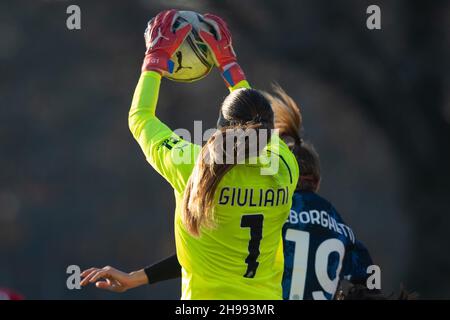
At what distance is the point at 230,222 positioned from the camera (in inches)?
Result: 133

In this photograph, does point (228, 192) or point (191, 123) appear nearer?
point (228, 192)

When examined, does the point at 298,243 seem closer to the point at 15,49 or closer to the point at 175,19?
the point at 175,19

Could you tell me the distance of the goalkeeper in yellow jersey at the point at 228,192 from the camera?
10.7ft

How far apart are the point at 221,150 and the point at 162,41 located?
23.2 inches

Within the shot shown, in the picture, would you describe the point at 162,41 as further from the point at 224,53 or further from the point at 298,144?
the point at 298,144

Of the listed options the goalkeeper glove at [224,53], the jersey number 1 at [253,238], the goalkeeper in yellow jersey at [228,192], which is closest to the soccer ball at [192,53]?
the goalkeeper glove at [224,53]

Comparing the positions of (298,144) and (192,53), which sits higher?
(192,53)

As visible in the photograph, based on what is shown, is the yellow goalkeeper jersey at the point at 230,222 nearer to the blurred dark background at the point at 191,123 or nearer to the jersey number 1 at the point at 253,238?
the jersey number 1 at the point at 253,238

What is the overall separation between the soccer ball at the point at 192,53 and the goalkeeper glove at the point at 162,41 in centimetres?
6

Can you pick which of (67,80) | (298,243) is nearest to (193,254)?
(298,243)

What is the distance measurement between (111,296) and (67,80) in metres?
2.62

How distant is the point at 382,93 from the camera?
1128cm

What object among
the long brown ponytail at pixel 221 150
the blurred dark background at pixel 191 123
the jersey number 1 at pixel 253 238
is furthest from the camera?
the blurred dark background at pixel 191 123

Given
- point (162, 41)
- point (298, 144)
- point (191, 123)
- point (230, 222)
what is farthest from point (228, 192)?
point (191, 123)
